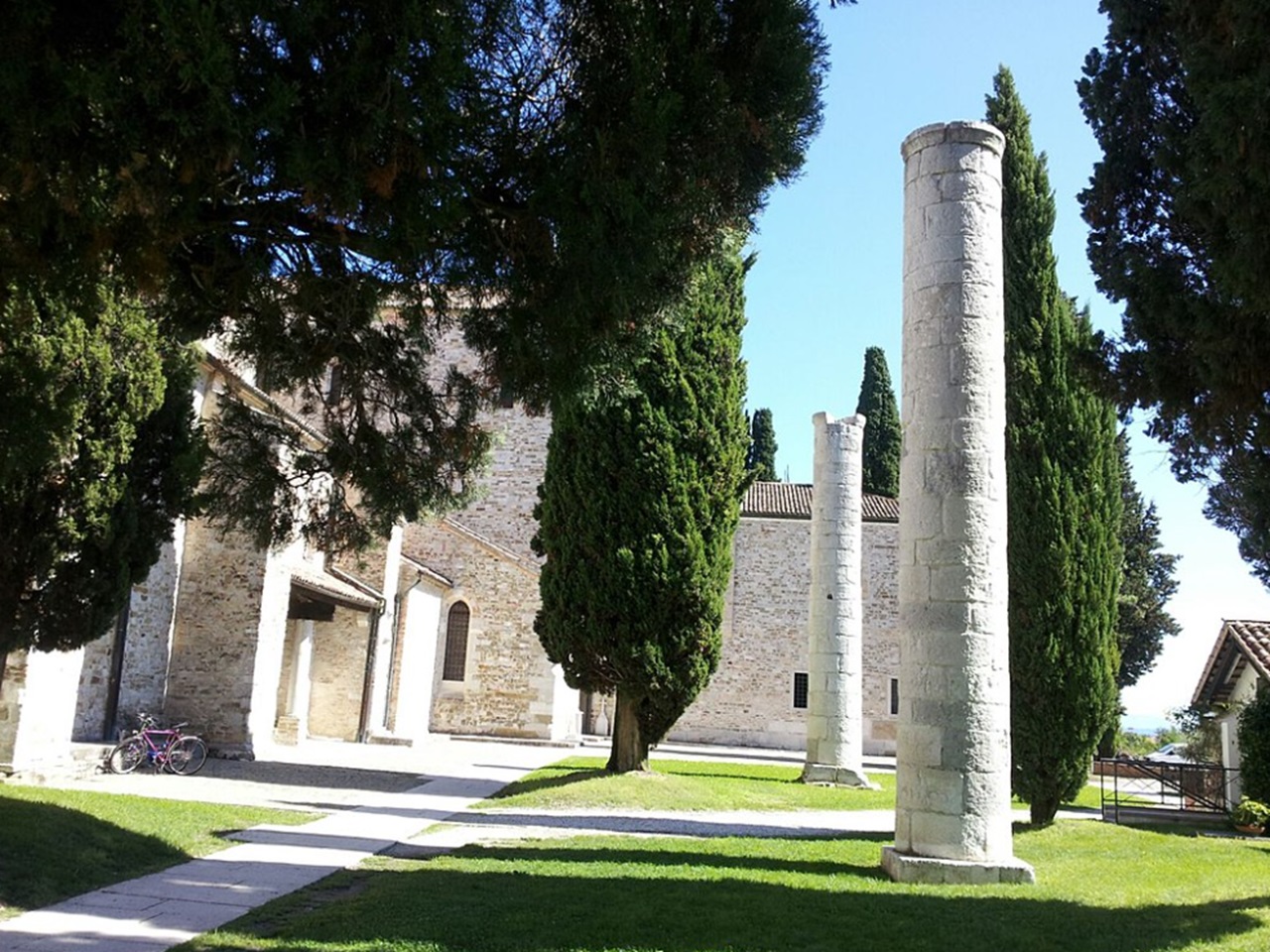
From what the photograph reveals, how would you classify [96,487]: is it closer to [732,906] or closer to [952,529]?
[732,906]

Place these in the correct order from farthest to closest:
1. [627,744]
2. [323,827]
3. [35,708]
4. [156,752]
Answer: [627,744], [156,752], [35,708], [323,827]

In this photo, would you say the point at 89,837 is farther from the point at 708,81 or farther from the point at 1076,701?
the point at 1076,701

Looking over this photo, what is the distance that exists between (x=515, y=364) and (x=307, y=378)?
157 centimetres

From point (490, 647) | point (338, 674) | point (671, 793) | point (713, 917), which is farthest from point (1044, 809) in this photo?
point (490, 647)

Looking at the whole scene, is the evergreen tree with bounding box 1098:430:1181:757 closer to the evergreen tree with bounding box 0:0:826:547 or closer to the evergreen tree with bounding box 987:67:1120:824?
the evergreen tree with bounding box 987:67:1120:824

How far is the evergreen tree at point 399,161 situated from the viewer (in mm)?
3834

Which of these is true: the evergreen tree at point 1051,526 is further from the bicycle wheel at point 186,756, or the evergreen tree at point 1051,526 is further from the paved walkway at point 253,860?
the bicycle wheel at point 186,756

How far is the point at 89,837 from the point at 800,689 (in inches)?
1105

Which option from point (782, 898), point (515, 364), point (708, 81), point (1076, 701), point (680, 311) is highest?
point (708, 81)

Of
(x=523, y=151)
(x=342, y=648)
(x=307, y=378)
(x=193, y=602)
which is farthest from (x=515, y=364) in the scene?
(x=342, y=648)

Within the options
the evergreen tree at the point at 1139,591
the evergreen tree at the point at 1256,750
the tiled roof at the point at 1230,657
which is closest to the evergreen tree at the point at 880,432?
the evergreen tree at the point at 1139,591

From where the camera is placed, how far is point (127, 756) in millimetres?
13844

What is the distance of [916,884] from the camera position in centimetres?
862

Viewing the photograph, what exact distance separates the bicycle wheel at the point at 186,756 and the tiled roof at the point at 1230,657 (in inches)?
679
